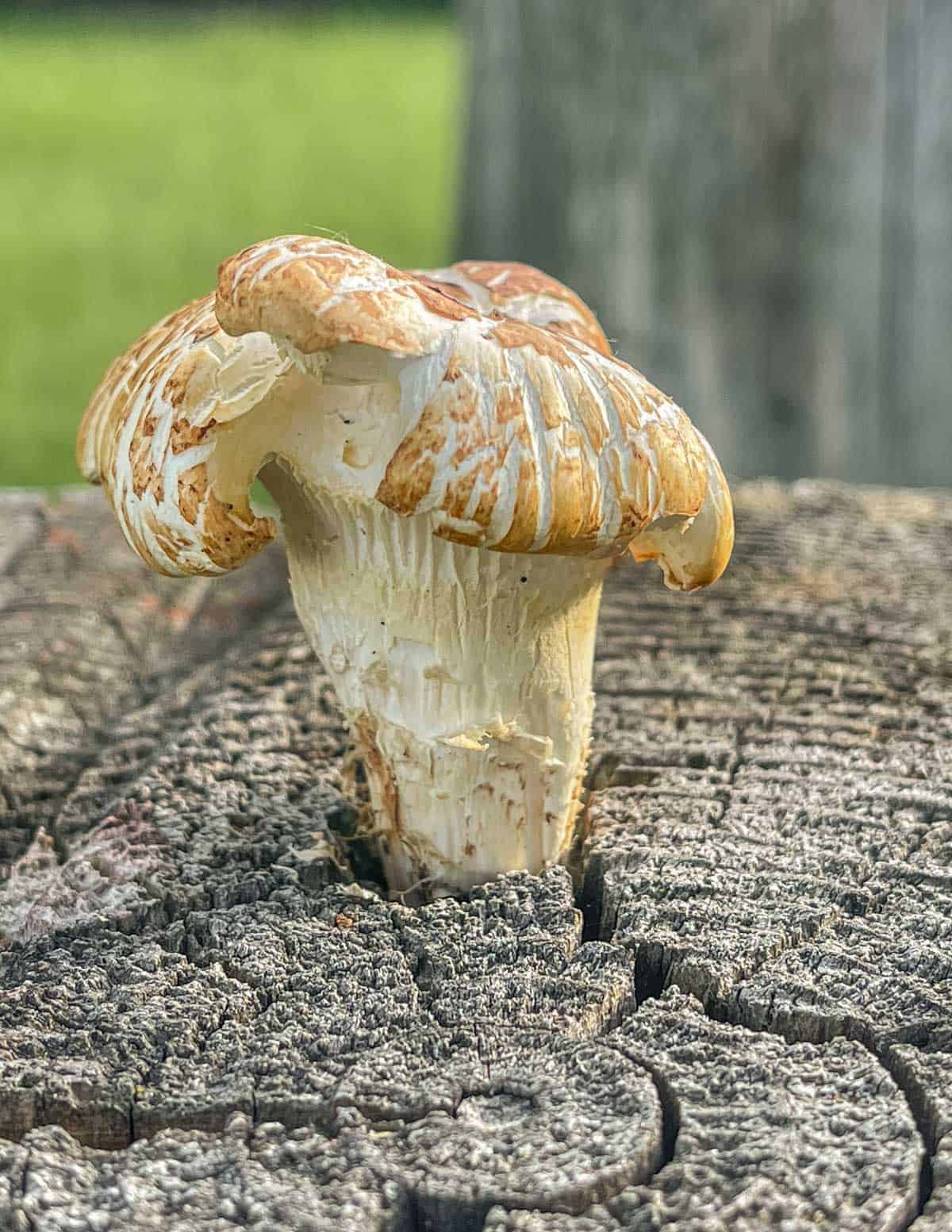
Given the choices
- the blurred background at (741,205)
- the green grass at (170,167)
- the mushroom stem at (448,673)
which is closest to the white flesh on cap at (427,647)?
the mushroom stem at (448,673)

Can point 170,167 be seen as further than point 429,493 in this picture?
Yes

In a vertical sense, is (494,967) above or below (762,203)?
below

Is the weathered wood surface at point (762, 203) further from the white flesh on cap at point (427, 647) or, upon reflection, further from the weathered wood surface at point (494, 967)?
the white flesh on cap at point (427, 647)

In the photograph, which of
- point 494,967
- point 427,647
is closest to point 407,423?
point 427,647

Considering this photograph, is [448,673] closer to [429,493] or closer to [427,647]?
[427,647]

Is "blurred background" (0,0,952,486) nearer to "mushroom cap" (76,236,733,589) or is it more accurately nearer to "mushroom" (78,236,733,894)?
"mushroom" (78,236,733,894)

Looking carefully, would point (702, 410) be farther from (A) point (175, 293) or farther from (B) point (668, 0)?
(A) point (175, 293)
